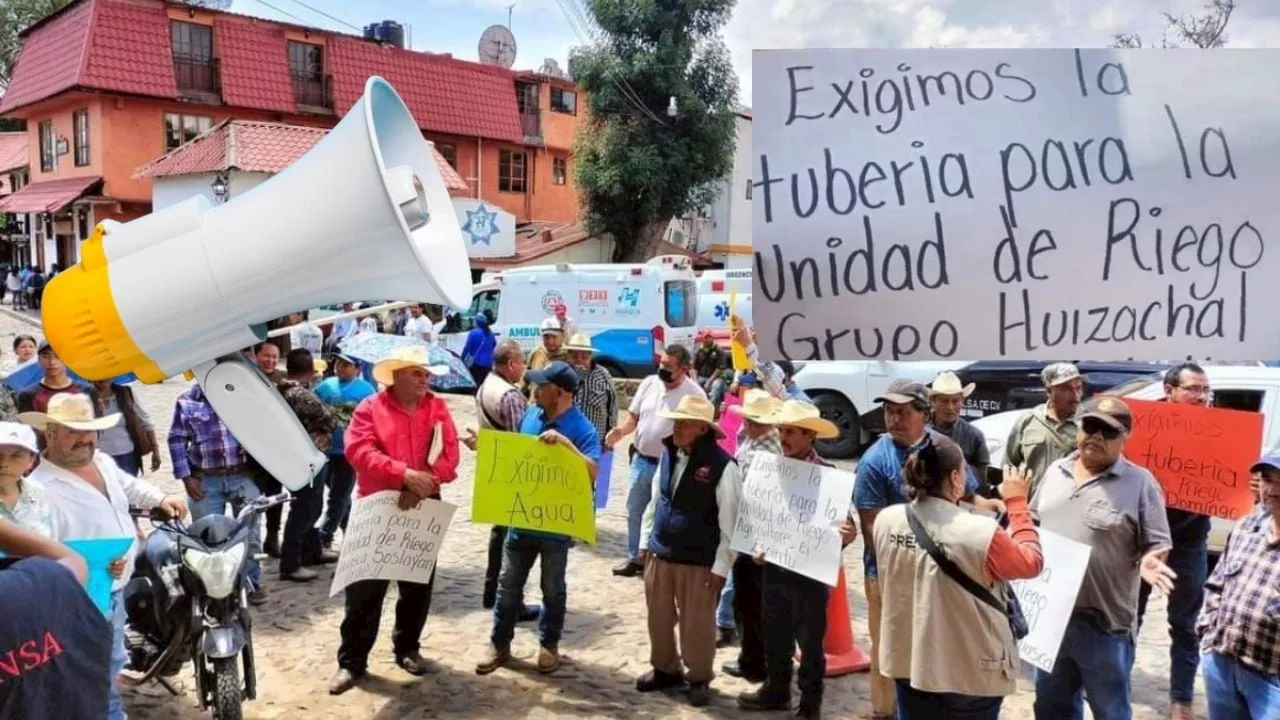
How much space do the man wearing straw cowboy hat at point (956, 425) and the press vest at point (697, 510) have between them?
121 centimetres

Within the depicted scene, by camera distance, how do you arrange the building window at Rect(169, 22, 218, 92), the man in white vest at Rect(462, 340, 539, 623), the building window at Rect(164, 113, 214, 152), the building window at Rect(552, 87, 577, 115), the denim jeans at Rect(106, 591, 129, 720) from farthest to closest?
the building window at Rect(552, 87, 577, 115) < the building window at Rect(164, 113, 214, 152) < the building window at Rect(169, 22, 218, 92) < the man in white vest at Rect(462, 340, 539, 623) < the denim jeans at Rect(106, 591, 129, 720)

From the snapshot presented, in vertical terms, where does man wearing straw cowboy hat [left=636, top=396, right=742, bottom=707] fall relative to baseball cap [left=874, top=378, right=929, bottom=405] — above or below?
below

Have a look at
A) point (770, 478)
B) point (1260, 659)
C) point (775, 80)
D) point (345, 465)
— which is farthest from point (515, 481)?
point (1260, 659)

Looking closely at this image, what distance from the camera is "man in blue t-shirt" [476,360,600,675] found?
16.6 ft

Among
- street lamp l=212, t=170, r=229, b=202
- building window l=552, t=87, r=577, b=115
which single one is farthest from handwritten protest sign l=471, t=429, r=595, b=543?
building window l=552, t=87, r=577, b=115

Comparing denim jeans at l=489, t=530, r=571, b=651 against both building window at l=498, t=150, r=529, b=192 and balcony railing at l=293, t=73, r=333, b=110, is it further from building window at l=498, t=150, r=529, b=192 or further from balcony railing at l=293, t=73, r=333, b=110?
building window at l=498, t=150, r=529, b=192

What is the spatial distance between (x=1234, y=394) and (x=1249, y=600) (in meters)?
4.24

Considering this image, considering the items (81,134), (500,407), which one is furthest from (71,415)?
(81,134)

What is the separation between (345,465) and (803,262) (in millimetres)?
4667

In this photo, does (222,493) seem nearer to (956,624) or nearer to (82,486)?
(82,486)

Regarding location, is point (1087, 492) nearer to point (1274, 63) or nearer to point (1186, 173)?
point (1186, 173)

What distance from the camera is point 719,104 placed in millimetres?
29141

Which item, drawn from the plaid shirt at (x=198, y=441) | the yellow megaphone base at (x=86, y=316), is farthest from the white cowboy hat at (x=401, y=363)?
the yellow megaphone base at (x=86, y=316)

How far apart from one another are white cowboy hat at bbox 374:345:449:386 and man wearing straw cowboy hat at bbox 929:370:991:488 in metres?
2.69
